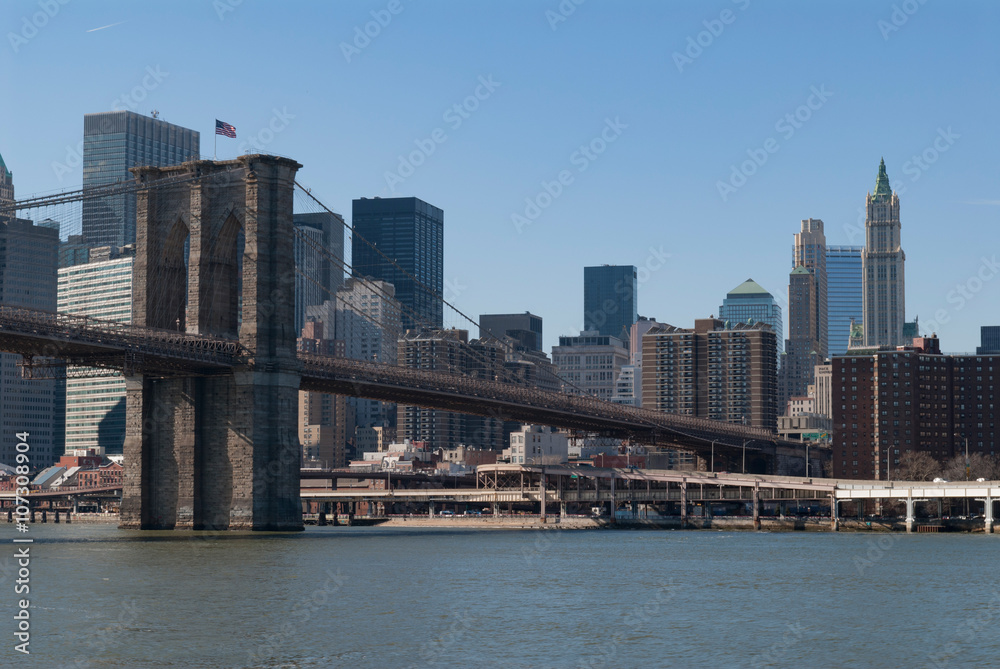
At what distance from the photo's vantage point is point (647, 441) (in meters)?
155

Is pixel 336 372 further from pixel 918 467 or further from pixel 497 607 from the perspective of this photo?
pixel 918 467

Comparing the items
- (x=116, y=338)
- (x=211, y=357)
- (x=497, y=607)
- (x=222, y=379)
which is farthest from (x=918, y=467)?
(x=497, y=607)

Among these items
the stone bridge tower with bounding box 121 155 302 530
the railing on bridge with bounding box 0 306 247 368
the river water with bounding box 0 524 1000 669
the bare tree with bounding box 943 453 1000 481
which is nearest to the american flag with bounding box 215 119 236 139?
the stone bridge tower with bounding box 121 155 302 530

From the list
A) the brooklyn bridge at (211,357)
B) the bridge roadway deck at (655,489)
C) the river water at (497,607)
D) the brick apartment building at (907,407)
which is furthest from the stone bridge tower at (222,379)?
the brick apartment building at (907,407)

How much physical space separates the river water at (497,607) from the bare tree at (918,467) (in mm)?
86680

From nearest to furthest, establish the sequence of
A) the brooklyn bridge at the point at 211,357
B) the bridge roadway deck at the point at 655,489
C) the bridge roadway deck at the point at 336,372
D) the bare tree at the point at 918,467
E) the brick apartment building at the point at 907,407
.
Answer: the bridge roadway deck at the point at 336,372 → the brooklyn bridge at the point at 211,357 → the bridge roadway deck at the point at 655,489 → the bare tree at the point at 918,467 → the brick apartment building at the point at 907,407

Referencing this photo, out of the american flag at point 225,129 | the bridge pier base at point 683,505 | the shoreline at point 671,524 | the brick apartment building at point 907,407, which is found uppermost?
the american flag at point 225,129

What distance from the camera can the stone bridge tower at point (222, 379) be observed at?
294ft

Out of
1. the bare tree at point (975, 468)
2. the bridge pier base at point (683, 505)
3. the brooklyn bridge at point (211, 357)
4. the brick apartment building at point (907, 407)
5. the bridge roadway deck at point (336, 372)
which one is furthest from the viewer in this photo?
the brick apartment building at point (907, 407)

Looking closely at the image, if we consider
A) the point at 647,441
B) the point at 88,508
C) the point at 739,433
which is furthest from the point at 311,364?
the point at 88,508

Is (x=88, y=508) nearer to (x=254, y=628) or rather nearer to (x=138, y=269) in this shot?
(x=138, y=269)

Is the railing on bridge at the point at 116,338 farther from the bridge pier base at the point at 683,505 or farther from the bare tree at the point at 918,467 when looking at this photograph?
the bare tree at the point at 918,467

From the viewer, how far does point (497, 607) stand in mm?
47969

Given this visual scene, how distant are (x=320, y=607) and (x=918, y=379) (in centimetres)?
15276
